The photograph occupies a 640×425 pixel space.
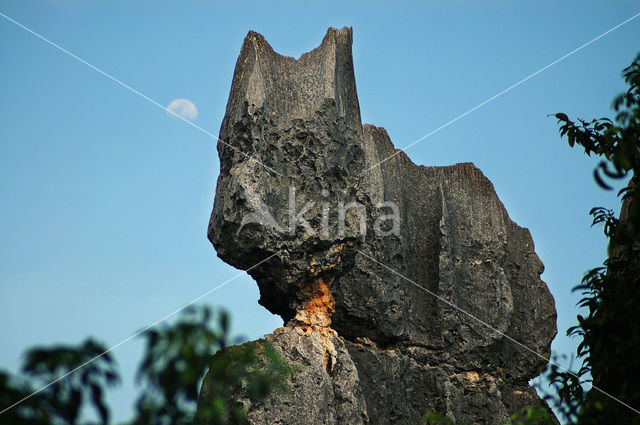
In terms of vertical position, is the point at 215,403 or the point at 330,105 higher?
the point at 330,105

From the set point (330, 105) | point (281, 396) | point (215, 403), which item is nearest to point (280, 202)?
point (330, 105)

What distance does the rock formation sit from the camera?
1259cm

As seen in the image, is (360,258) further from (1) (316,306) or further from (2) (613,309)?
(2) (613,309)

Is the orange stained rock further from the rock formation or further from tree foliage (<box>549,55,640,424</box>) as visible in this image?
tree foliage (<box>549,55,640,424</box>)

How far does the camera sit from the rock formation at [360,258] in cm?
1259

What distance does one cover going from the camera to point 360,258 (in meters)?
15.7

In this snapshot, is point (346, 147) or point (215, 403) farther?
point (346, 147)

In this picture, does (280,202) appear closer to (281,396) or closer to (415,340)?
(281,396)

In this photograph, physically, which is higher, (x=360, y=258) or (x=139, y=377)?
(x=360, y=258)

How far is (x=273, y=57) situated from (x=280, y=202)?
7.77ft

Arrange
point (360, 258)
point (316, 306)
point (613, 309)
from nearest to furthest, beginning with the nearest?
1. point (613, 309)
2. point (316, 306)
3. point (360, 258)

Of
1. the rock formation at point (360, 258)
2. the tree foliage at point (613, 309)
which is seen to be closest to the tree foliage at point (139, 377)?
the tree foliage at point (613, 309)

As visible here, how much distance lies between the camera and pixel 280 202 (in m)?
12.7

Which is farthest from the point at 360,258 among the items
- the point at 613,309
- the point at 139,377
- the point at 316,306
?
the point at 139,377
